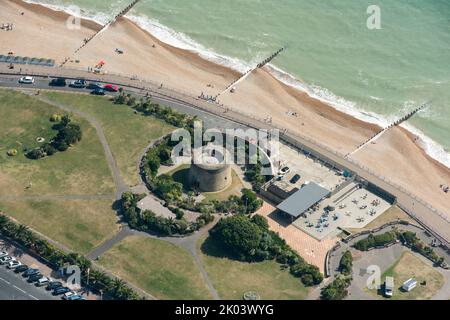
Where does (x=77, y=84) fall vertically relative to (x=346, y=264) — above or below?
above

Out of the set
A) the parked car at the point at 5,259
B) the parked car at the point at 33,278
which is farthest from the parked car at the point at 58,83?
the parked car at the point at 33,278

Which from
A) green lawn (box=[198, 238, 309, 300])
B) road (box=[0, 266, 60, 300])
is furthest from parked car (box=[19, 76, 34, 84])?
green lawn (box=[198, 238, 309, 300])

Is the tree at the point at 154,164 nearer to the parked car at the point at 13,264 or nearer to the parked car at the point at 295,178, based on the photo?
the parked car at the point at 295,178

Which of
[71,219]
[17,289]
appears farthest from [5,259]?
[71,219]

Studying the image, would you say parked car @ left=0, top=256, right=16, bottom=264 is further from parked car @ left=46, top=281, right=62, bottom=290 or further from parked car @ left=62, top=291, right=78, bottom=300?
parked car @ left=62, top=291, right=78, bottom=300

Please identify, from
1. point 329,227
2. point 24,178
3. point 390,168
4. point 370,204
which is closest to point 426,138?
point 390,168

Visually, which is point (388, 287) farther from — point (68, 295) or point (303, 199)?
point (68, 295)
